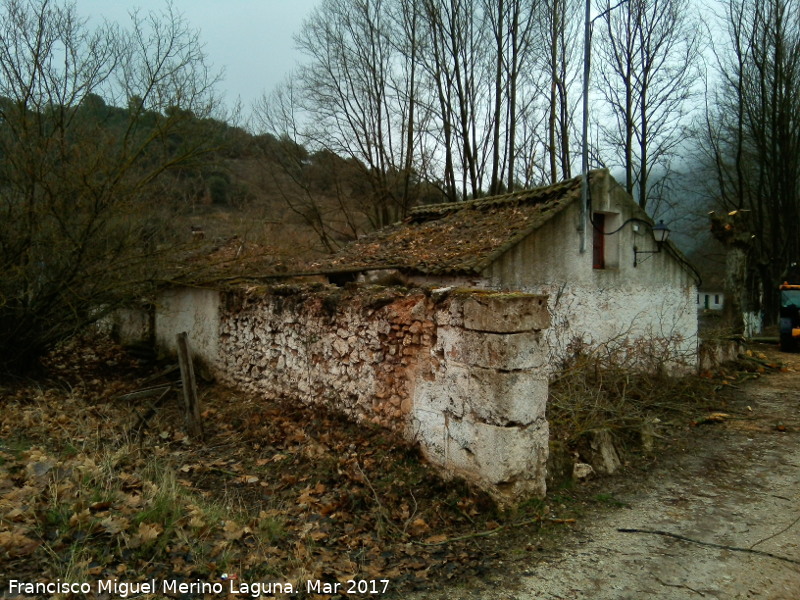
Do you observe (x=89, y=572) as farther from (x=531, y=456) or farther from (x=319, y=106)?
(x=319, y=106)

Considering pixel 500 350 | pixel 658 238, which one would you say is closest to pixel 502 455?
pixel 500 350

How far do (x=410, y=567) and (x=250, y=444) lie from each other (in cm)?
360

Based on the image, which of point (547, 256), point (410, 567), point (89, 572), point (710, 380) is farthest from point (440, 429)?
point (710, 380)

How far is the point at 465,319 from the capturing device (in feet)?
16.9

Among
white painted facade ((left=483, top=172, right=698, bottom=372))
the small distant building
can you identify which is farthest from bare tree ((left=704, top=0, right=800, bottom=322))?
the small distant building

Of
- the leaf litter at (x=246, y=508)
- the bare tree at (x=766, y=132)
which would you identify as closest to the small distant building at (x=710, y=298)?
the bare tree at (x=766, y=132)

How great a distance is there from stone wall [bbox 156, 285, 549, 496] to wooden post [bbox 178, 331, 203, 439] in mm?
1101

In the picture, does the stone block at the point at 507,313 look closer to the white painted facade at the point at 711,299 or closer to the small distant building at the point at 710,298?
the small distant building at the point at 710,298

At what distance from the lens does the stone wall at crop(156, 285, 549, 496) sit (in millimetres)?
4871

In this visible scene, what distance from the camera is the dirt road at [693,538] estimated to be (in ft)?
12.6

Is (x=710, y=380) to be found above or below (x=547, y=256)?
below

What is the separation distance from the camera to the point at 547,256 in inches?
383

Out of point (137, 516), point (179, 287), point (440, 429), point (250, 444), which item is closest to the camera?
point (137, 516)

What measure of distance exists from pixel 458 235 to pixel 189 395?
596cm
